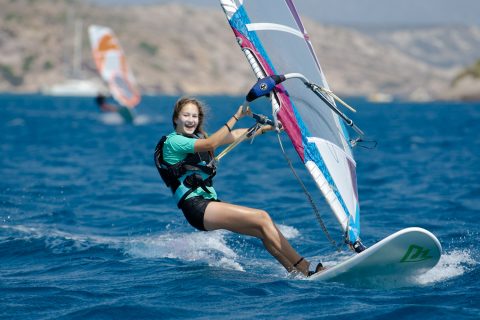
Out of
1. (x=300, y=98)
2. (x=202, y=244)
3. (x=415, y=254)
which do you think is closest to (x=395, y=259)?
(x=415, y=254)

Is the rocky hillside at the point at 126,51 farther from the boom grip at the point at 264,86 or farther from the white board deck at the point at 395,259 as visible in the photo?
the boom grip at the point at 264,86

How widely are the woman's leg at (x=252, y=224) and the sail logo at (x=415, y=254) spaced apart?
3.08ft

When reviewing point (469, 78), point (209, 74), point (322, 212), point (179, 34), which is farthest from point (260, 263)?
point (179, 34)

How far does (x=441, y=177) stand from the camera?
53.5 ft

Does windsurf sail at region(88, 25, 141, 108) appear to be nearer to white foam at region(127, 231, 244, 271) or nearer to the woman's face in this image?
white foam at region(127, 231, 244, 271)

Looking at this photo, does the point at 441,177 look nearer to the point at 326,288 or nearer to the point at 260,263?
the point at 260,263

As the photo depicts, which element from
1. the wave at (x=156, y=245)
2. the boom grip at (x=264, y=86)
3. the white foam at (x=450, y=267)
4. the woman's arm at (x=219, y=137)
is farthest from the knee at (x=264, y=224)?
the white foam at (x=450, y=267)

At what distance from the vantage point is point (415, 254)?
22.2ft

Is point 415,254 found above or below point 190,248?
above

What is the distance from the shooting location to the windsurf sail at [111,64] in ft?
116

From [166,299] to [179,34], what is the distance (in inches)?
7143

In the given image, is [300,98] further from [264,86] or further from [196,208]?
[196,208]

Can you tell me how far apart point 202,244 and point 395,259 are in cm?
294

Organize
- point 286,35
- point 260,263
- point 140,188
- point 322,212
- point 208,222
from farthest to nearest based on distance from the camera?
point 140,188 < point 322,212 < point 260,263 < point 286,35 < point 208,222
